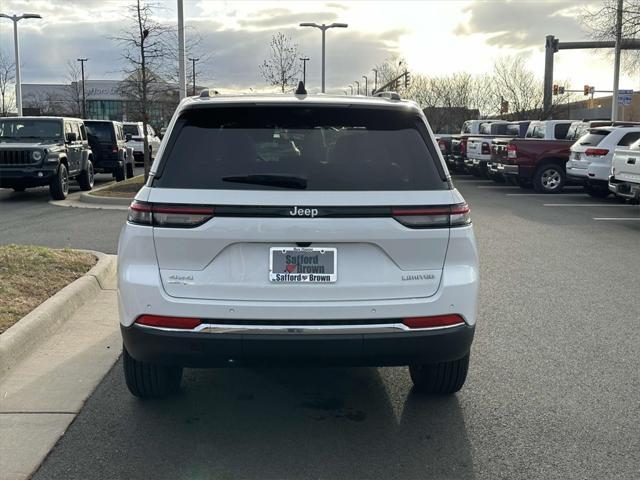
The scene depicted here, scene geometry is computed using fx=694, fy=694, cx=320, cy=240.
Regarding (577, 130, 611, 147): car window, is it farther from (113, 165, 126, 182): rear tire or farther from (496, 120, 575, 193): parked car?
(113, 165, 126, 182): rear tire

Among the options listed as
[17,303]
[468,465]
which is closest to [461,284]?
[468,465]

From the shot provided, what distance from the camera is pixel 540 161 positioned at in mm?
19016

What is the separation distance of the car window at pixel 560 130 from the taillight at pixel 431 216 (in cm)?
1708

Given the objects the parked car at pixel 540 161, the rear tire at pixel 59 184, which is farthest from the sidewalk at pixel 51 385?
the parked car at pixel 540 161

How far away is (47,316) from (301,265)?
2992mm

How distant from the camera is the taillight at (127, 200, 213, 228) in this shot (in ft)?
11.4

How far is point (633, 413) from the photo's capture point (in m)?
4.20

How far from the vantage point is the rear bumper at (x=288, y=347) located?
11.5 feet

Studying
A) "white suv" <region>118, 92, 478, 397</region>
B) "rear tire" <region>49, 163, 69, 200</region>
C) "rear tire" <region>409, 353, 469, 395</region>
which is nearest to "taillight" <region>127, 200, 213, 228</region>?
"white suv" <region>118, 92, 478, 397</region>

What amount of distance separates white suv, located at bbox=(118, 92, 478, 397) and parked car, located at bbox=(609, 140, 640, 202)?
10.4m

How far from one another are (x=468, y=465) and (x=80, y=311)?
13.4 ft

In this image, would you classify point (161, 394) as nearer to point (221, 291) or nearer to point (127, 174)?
point (221, 291)

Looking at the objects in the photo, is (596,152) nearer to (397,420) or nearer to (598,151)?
(598,151)

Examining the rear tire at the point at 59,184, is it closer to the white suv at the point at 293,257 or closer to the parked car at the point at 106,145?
the parked car at the point at 106,145
